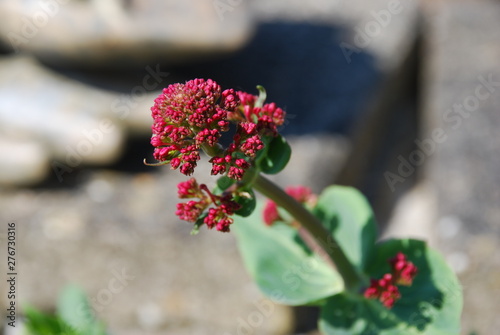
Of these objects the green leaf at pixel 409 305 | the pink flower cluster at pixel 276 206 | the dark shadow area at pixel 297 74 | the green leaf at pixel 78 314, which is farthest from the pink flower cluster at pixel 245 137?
the dark shadow area at pixel 297 74

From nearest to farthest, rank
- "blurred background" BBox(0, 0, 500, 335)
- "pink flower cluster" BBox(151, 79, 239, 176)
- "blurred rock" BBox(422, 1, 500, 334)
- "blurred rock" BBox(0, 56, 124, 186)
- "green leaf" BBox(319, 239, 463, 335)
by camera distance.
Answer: "pink flower cluster" BBox(151, 79, 239, 176) → "green leaf" BBox(319, 239, 463, 335) → "blurred rock" BBox(422, 1, 500, 334) → "blurred background" BBox(0, 0, 500, 335) → "blurred rock" BBox(0, 56, 124, 186)

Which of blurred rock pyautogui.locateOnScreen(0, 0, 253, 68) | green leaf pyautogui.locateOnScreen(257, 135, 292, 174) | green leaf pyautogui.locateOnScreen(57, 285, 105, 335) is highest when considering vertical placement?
green leaf pyautogui.locateOnScreen(257, 135, 292, 174)

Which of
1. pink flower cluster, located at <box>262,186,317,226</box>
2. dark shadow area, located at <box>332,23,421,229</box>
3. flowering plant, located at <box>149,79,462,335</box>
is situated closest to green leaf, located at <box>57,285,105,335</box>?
flowering plant, located at <box>149,79,462,335</box>

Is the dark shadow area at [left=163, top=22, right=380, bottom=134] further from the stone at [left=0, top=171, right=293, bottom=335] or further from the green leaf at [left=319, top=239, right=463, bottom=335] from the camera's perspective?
the green leaf at [left=319, top=239, right=463, bottom=335]

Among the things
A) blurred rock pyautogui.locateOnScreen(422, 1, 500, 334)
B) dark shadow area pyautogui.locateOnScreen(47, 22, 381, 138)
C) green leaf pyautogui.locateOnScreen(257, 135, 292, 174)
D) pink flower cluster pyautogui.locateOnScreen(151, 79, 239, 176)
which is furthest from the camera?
dark shadow area pyautogui.locateOnScreen(47, 22, 381, 138)

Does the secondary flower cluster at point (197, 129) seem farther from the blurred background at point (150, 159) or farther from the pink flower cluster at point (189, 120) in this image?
the blurred background at point (150, 159)

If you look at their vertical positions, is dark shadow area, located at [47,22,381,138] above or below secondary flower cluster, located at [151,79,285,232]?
below

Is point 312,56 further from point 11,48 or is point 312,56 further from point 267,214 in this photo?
point 267,214
